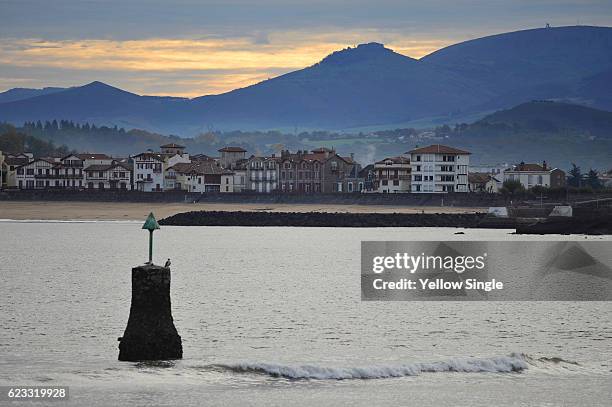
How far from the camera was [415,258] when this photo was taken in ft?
213

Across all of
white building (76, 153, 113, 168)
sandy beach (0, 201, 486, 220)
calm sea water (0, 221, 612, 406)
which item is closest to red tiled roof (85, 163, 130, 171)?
white building (76, 153, 113, 168)

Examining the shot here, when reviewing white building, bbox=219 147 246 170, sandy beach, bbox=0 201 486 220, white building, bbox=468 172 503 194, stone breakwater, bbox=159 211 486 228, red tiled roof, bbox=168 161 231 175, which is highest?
white building, bbox=219 147 246 170

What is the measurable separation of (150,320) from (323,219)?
84.8m

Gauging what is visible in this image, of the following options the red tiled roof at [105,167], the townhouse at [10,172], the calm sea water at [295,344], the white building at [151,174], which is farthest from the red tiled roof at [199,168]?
the calm sea water at [295,344]

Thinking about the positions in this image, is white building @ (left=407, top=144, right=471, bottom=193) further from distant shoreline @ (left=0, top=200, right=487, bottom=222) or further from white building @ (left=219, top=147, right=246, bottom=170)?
white building @ (left=219, top=147, right=246, bottom=170)

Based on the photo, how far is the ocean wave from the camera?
25.2m

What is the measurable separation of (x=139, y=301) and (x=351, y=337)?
33.0 ft

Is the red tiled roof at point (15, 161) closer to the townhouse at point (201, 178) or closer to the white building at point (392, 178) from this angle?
the townhouse at point (201, 178)

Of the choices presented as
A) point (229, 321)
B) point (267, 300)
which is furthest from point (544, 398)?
point (267, 300)

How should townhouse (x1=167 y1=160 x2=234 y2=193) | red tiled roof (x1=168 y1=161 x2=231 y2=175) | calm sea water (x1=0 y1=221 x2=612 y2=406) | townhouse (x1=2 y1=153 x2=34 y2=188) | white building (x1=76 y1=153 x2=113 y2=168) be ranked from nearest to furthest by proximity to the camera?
calm sea water (x1=0 y1=221 x2=612 y2=406) → townhouse (x1=167 y1=160 x2=234 y2=193) → red tiled roof (x1=168 y1=161 x2=231 y2=175) → townhouse (x1=2 y1=153 x2=34 y2=188) → white building (x1=76 y1=153 x2=113 y2=168)

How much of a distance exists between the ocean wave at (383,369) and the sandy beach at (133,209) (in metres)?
86.7

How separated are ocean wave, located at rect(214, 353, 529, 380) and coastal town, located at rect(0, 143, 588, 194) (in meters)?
114

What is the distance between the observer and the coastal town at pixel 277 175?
465 feet

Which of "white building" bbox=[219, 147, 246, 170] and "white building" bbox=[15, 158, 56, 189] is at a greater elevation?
"white building" bbox=[219, 147, 246, 170]
